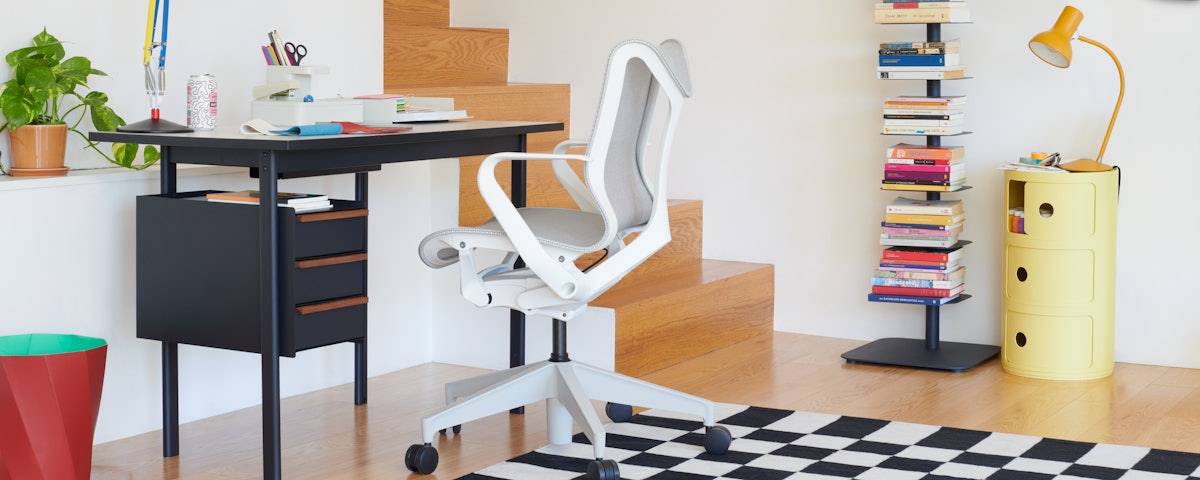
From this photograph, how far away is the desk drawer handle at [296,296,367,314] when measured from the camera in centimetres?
283

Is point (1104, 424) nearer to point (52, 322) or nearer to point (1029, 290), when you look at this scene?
point (1029, 290)

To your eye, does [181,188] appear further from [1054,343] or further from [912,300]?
[1054,343]

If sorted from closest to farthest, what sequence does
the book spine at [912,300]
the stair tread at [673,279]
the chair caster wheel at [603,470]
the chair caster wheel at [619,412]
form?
the chair caster wheel at [603,470] → the chair caster wheel at [619,412] → the stair tread at [673,279] → the book spine at [912,300]

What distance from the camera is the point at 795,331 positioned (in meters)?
4.71

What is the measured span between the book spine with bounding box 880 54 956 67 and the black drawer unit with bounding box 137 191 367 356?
179 centimetres

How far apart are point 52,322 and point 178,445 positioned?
14.9 inches

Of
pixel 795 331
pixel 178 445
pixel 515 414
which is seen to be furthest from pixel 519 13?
pixel 178 445

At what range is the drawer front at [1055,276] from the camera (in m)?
3.91

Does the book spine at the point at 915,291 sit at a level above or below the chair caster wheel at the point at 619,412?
above

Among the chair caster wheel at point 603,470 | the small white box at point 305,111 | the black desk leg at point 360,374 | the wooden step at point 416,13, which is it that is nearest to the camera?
the chair caster wheel at point 603,470

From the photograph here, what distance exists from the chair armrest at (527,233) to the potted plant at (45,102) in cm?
92

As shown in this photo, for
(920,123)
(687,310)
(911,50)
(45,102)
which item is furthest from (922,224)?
(45,102)

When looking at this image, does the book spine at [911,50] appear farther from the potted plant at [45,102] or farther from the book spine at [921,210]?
the potted plant at [45,102]

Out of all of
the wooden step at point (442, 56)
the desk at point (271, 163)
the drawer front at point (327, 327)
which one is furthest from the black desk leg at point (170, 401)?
the wooden step at point (442, 56)
